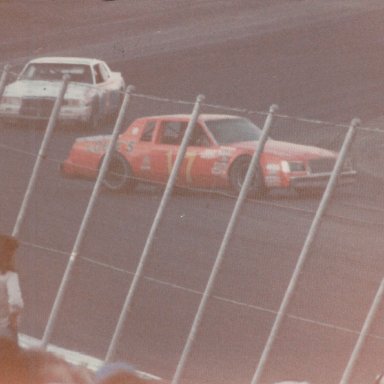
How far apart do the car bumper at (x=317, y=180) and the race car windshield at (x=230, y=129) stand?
897 mm

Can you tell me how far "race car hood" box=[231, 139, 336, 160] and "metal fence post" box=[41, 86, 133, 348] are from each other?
103cm

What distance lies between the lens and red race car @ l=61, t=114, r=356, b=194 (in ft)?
27.8

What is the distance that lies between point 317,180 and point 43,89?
3759 millimetres

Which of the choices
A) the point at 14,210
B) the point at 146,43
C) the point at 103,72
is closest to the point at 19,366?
the point at 14,210

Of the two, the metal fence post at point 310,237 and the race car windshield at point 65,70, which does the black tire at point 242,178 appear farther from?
the race car windshield at point 65,70

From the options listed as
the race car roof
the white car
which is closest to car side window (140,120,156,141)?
the race car roof

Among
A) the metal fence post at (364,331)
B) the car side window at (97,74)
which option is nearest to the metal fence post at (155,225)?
the metal fence post at (364,331)

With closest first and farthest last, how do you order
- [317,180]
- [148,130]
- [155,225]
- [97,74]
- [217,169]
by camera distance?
[317,180] < [217,169] < [155,225] < [148,130] < [97,74]

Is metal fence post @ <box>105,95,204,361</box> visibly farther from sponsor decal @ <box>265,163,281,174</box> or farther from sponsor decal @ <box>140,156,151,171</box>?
sponsor decal @ <box>265,163,281,174</box>

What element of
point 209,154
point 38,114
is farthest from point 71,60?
point 209,154

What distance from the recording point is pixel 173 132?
32.7ft

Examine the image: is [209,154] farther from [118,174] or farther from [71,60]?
[71,60]

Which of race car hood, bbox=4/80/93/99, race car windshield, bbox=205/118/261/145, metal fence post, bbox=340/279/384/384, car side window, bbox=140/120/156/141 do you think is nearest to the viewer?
metal fence post, bbox=340/279/384/384

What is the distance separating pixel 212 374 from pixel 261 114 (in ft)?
5.23
